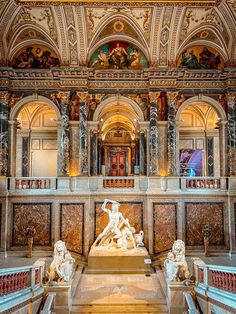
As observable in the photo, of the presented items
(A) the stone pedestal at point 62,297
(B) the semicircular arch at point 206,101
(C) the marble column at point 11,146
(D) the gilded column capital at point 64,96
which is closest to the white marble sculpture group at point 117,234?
(A) the stone pedestal at point 62,297

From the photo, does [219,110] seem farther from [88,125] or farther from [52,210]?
[52,210]

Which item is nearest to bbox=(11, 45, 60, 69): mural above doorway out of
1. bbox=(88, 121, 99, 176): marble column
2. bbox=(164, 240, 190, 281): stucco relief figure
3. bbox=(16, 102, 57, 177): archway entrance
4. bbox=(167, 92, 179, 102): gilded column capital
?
bbox=(88, 121, 99, 176): marble column

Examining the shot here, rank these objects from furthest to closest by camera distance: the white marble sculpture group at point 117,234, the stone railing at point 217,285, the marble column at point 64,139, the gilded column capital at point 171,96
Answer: the gilded column capital at point 171,96 < the marble column at point 64,139 < the white marble sculpture group at point 117,234 < the stone railing at point 217,285

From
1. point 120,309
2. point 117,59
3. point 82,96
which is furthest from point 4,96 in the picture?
point 120,309

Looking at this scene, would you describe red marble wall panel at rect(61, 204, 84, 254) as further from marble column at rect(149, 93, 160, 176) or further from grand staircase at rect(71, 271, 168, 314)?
marble column at rect(149, 93, 160, 176)

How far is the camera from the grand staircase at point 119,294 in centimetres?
984

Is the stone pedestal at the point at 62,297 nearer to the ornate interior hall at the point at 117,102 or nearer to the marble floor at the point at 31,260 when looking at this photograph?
the marble floor at the point at 31,260

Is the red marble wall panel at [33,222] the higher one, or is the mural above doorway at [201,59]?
the mural above doorway at [201,59]

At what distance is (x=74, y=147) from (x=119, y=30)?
18.4 feet

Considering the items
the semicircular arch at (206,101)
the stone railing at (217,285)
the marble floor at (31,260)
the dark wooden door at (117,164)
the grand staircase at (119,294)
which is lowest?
the grand staircase at (119,294)

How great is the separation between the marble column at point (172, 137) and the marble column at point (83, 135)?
362 cm

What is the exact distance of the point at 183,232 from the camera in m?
15.0

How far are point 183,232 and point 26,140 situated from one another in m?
10.1

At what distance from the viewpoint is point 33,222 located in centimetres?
1502
